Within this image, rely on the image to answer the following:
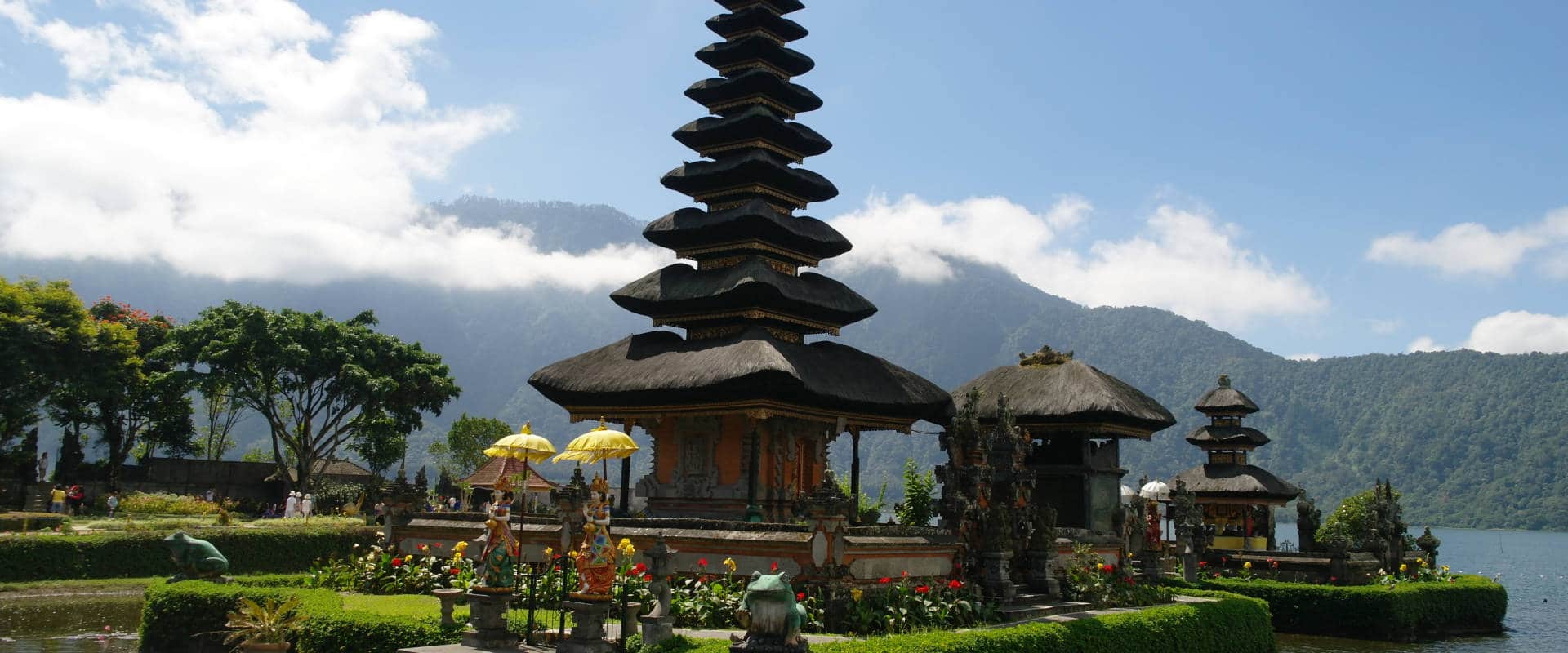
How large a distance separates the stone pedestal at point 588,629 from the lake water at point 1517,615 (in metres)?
21.0

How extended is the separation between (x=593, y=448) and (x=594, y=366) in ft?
32.4

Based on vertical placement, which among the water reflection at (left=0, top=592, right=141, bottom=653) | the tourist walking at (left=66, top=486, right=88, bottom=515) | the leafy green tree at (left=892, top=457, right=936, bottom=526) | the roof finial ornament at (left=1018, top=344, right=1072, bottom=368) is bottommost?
the water reflection at (left=0, top=592, right=141, bottom=653)

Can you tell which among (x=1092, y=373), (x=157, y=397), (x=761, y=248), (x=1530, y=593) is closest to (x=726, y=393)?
(x=761, y=248)

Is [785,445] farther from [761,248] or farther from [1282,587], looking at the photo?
[1282,587]

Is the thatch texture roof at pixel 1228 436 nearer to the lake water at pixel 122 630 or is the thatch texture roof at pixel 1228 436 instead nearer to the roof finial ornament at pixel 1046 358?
the lake water at pixel 122 630

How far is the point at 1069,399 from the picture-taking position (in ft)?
105

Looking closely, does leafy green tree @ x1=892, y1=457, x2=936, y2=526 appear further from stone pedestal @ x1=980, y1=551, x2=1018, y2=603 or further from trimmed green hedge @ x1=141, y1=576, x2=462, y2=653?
trimmed green hedge @ x1=141, y1=576, x2=462, y2=653

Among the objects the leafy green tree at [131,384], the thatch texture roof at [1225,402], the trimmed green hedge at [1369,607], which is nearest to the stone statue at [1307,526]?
the trimmed green hedge at [1369,607]

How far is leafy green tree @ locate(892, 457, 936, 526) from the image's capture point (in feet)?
104

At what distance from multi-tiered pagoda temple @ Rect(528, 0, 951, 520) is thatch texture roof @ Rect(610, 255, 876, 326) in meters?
0.05

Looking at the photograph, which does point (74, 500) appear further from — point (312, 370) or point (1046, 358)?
point (1046, 358)

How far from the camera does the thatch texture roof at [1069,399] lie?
3138 centimetres

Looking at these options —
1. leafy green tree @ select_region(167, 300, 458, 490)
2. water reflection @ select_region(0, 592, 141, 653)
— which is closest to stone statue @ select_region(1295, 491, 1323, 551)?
leafy green tree @ select_region(167, 300, 458, 490)

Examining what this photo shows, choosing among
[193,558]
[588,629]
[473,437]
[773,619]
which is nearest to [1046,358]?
[588,629]
